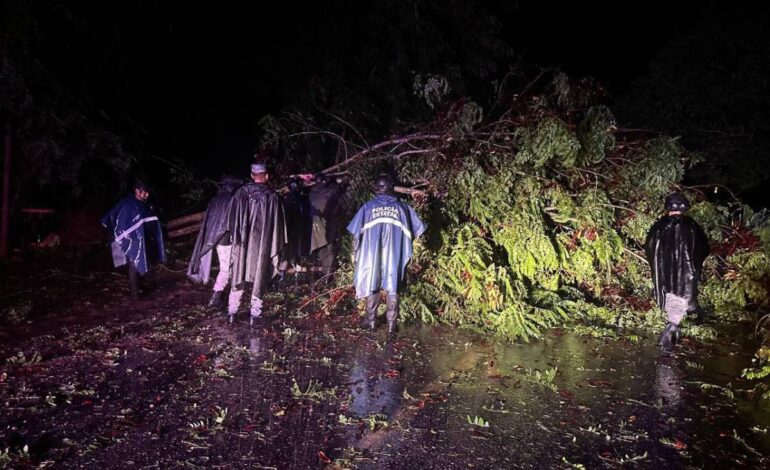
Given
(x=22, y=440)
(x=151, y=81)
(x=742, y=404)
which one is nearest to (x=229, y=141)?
(x=151, y=81)

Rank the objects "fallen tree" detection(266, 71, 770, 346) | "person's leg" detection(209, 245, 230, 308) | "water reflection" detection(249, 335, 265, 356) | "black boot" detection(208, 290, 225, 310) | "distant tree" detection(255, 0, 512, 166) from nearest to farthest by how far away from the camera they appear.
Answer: "water reflection" detection(249, 335, 265, 356) < "person's leg" detection(209, 245, 230, 308) < "fallen tree" detection(266, 71, 770, 346) < "black boot" detection(208, 290, 225, 310) < "distant tree" detection(255, 0, 512, 166)

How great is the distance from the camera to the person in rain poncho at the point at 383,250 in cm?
688

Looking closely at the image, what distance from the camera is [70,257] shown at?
10.9 m

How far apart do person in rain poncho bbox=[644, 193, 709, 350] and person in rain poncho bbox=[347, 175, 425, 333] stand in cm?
316

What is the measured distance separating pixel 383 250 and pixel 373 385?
2.27m

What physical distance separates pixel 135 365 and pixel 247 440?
2116 mm

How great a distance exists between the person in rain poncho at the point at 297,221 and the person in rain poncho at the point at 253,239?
154cm

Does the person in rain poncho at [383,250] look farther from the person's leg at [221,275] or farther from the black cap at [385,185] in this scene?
the person's leg at [221,275]

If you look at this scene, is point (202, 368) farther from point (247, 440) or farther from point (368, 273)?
point (368, 273)

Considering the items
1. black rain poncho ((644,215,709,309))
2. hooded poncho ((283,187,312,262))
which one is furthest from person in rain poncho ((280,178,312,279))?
black rain poncho ((644,215,709,309))

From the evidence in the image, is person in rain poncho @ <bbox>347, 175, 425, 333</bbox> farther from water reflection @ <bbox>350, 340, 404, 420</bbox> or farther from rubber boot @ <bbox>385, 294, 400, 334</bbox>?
water reflection @ <bbox>350, 340, 404, 420</bbox>

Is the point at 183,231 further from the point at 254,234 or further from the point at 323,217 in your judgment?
the point at 254,234

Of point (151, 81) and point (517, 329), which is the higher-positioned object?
point (151, 81)

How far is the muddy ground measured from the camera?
3.72m
